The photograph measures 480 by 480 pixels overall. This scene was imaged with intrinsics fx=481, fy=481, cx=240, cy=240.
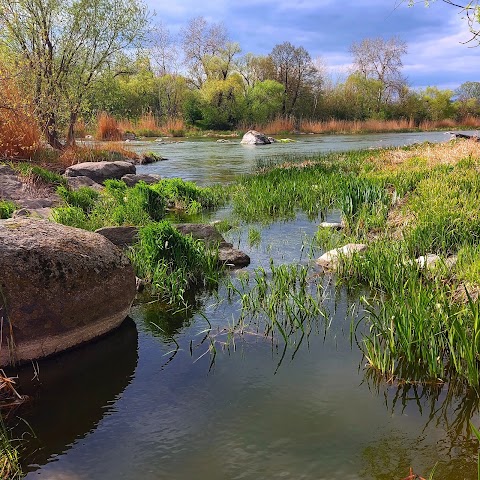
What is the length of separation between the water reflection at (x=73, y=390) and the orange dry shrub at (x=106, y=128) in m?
26.4

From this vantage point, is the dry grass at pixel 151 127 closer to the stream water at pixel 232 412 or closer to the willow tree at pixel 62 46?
the willow tree at pixel 62 46

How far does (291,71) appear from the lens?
65.7m

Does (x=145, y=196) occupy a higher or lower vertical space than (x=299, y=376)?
higher

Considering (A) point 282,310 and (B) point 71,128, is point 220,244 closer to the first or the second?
(A) point 282,310

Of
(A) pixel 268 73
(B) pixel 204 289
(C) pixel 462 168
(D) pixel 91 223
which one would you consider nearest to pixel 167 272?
(B) pixel 204 289

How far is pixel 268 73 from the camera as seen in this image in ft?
218

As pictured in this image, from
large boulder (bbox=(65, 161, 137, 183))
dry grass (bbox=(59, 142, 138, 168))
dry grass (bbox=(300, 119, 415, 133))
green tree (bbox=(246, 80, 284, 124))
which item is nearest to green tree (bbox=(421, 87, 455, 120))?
dry grass (bbox=(300, 119, 415, 133))

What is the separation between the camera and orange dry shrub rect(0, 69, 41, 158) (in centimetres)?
1387

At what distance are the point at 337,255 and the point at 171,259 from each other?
7.68ft

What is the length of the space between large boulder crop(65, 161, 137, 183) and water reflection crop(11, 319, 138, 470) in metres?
11.5

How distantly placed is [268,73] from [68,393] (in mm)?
67076

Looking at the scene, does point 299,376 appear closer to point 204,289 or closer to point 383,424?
point 383,424

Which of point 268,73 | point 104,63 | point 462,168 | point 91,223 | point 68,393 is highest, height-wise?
point 268,73

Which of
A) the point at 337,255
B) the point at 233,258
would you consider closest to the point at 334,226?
the point at 337,255
